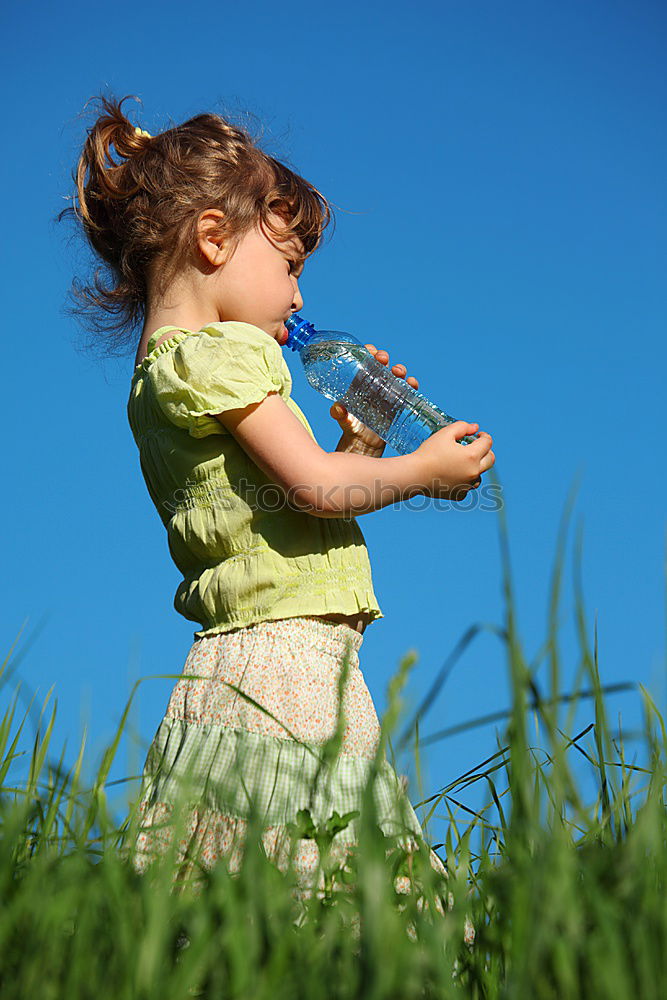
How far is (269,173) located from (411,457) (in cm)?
97

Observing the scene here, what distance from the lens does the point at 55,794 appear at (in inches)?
45.3

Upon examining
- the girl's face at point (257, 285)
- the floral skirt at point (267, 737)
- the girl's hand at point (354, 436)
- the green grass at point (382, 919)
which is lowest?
the green grass at point (382, 919)

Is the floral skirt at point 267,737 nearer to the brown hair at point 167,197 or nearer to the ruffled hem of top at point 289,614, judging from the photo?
the ruffled hem of top at point 289,614

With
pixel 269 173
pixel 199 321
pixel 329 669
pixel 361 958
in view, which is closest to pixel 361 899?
pixel 361 958

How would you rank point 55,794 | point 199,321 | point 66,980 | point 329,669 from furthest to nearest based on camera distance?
point 199,321, point 329,669, point 55,794, point 66,980

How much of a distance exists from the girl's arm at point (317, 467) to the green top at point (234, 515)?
52 mm

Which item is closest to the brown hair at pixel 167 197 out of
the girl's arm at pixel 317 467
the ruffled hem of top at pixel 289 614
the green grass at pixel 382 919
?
the girl's arm at pixel 317 467

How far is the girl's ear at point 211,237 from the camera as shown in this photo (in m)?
2.17

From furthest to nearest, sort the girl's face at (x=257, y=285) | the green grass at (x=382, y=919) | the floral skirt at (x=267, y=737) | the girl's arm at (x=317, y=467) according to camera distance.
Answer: the girl's face at (x=257, y=285), the girl's arm at (x=317, y=467), the floral skirt at (x=267, y=737), the green grass at (x=382, y=919)

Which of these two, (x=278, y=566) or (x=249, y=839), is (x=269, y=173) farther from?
Answer: (x=249, y=839)

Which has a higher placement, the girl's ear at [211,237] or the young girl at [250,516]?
the girl's ear at [211,237]

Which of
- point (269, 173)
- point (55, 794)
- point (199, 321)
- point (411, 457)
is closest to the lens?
point (55, 794)

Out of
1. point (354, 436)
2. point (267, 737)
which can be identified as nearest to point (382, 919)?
point (267, 737)

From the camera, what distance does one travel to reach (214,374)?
1.80 m
